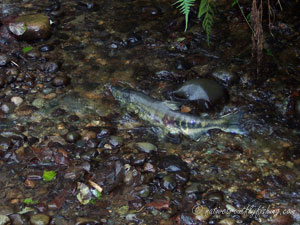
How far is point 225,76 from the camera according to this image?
529 cm

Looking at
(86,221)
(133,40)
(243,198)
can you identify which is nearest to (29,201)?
(86,221)

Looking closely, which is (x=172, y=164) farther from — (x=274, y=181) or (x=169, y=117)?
(x=274, y=181)

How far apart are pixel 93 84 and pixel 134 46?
3.56 ft

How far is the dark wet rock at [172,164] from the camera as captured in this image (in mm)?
4160

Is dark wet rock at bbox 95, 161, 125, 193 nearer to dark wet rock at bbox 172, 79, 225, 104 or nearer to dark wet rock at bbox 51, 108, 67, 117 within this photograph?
dark wet rock at bbox 51, 108, 67, 117

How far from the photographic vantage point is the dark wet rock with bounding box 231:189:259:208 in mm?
3824

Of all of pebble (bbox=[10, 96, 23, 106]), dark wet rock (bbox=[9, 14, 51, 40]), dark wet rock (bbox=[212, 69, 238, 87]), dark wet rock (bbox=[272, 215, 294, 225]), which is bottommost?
pebble (bbox=[10, 96, 23, 106])

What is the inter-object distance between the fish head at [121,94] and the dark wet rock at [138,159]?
936 mm

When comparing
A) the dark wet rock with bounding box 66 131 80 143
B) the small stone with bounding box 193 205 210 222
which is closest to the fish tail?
the small stone with bounding box 193 205 210 222

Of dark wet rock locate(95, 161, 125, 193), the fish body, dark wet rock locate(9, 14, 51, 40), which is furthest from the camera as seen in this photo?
dark wet rock locate(9, 14, 51, 40)

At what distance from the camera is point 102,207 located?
379 centimetres

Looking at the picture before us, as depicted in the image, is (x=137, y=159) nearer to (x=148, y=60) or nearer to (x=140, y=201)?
(x=140, y=201)

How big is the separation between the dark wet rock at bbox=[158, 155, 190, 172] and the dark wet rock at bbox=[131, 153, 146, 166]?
18cm

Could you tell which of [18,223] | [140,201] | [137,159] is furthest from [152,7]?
[18,223]
